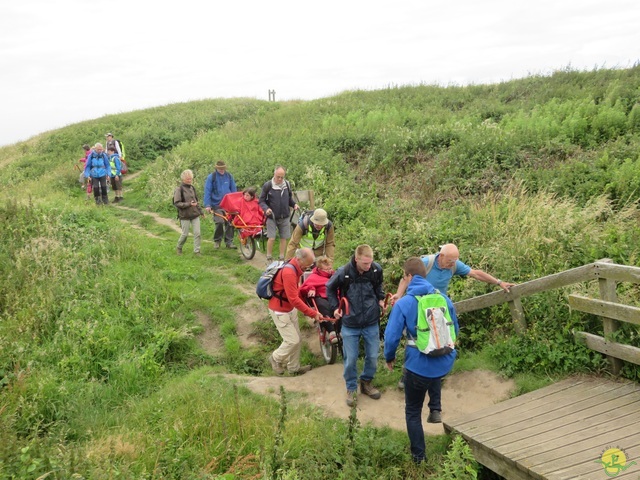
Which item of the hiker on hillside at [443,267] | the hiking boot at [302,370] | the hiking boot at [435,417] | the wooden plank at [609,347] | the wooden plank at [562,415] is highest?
the hiker on hillside at [443,267]

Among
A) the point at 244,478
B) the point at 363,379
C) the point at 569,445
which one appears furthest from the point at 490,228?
the point at 244,478

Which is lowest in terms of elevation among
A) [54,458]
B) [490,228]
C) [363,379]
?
[363,379]

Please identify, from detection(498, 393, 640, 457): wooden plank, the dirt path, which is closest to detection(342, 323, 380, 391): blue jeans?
the dirt path

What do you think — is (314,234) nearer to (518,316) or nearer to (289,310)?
(289,310)

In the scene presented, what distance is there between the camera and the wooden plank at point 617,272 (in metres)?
5.49

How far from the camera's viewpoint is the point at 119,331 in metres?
8.61

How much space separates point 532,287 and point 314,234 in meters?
3.69

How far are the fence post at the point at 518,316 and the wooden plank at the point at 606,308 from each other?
715mm

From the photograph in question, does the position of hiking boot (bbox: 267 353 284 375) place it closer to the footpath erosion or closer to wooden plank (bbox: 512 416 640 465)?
the footpath erosion

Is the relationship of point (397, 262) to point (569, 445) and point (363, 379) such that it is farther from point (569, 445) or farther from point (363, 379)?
point (569, 445)

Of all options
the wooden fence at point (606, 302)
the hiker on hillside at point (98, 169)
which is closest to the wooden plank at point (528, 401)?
the wooden fence at point (606, 302)

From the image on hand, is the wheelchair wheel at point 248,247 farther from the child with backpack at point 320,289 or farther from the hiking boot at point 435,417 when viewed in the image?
the hiking boot at point 435,417

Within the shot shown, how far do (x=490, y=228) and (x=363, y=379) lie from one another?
3973 mm

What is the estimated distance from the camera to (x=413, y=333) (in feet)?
17.4
